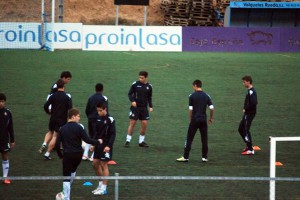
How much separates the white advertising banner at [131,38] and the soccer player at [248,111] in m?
28.2

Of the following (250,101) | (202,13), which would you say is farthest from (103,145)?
(202,13)

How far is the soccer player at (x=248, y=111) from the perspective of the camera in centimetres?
1760

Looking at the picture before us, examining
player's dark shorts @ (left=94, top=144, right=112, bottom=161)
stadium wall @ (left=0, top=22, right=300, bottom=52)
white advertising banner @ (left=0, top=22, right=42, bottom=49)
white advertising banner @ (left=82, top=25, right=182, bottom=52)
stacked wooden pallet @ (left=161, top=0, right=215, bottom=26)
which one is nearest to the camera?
player's dark shorts @ (left=94, top=144, right=112, bottom=161)

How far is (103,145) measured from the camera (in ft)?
44.4

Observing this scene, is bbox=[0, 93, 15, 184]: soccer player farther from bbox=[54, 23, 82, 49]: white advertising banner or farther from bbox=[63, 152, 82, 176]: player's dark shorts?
bbox=[54, 23, 82, 49]: white advertising banner

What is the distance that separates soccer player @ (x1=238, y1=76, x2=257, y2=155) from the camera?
17597mm

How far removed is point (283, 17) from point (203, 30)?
13.0m

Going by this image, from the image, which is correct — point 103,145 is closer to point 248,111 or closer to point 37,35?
point 248,111

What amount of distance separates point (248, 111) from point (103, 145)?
5416 millimetres

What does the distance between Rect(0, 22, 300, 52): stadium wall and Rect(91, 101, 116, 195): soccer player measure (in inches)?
1254

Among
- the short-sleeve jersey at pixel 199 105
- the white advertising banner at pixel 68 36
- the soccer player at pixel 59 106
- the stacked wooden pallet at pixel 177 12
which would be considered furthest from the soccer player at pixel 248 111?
the stacked wooden pallet at pixel 177 12

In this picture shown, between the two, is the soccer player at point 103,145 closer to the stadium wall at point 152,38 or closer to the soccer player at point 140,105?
the soccer player at point 140,105

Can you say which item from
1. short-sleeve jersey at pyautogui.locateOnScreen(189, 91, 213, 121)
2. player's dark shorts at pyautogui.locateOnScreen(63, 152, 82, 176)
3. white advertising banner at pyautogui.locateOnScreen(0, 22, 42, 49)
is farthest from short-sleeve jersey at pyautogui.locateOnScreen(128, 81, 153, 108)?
white advertising banner at pyautogui.locateOnScreen(0, 22, 42, 49)

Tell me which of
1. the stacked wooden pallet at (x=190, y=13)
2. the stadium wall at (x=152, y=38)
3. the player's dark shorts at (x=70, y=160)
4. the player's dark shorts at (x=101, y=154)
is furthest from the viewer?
the stacked wooden pallet at (x=190, y=13)
